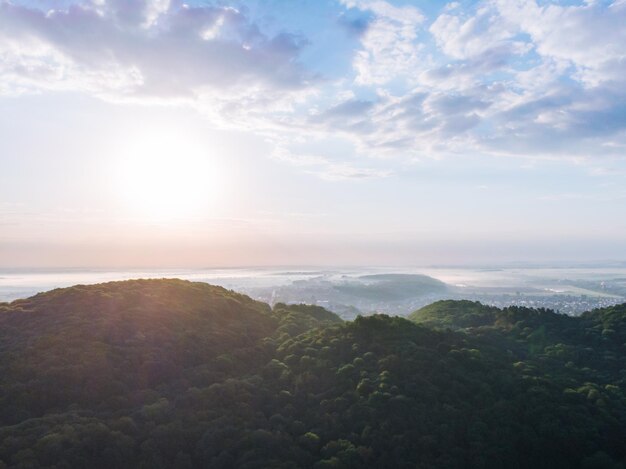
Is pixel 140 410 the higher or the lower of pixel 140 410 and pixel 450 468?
the higher

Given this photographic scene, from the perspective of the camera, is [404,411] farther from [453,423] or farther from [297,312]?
[297,312]

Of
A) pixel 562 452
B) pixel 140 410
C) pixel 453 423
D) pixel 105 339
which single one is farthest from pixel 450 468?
pixel 105 339

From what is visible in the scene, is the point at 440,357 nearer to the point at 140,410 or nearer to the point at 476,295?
the point at 140,410

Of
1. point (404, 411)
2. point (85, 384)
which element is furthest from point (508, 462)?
point (85, 384)

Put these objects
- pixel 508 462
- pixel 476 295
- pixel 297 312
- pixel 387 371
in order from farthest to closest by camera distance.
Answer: pixel 476 295 < pixel 297 312 < pixel 387 371 < pixel 508 462

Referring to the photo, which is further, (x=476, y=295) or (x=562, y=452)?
(x=476, y=295)

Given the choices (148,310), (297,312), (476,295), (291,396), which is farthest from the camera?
(476,295)
